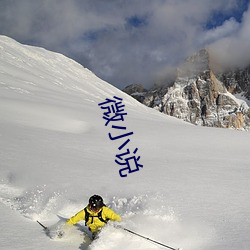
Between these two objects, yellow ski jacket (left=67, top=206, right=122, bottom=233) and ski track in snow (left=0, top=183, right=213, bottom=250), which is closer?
ski track in snow (left=0, top=183, right=213, bottom=250)

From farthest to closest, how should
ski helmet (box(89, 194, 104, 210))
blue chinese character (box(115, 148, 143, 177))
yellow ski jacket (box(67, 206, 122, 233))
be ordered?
1. blue chinese character (box(115, 148, 143, 177))
2. yellow ski jacket (box(67, 206, 122, 233))
3. ski helmet (box(89, 194, 104, 210))

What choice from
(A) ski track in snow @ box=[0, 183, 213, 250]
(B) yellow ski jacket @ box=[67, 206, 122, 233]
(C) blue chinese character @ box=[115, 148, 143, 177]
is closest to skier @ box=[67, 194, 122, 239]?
(B) yellow ski jacket @ box=[67, 206, 122, 233]

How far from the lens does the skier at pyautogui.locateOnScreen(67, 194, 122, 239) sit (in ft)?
19.8

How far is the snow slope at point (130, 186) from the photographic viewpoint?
5711 millimetres

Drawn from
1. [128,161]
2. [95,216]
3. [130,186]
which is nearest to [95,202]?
[95,216]

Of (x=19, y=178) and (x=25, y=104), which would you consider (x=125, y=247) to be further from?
(x=25, y=104)

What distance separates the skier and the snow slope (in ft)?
0.77

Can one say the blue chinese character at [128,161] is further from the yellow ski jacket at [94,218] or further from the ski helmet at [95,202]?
the ski helmet at [95,202]

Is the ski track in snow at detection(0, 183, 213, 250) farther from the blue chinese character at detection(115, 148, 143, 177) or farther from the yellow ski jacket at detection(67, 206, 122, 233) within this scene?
the blue chinese character at detection(115, 148, 143, 177)

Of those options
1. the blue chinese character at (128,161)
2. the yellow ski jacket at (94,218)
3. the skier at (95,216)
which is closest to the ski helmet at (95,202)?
the skier at (95,216)

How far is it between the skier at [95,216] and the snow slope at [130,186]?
0.23 meters

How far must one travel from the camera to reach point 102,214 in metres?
6.16

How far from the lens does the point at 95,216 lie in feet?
20.1

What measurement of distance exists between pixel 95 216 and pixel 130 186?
2453 millimetres
